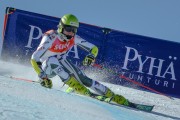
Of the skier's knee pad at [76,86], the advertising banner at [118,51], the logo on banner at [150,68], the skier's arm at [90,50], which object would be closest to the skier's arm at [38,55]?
Answer: the skier's knee pad at [76,86]

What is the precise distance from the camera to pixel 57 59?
771 centimetres

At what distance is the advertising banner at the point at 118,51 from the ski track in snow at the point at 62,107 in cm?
110

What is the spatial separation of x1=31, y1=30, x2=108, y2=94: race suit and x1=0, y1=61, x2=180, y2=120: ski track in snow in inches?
12.2

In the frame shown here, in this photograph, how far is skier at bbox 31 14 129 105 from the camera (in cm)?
741

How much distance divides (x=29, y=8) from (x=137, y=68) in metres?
8.22

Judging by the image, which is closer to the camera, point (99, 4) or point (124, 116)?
point (124, 116)

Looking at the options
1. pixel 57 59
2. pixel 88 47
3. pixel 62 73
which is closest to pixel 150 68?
pixel 88 47

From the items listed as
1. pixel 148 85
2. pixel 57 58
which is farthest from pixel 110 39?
pixel 57 58

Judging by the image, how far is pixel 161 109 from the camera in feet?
25.4

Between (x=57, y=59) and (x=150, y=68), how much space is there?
120 inches

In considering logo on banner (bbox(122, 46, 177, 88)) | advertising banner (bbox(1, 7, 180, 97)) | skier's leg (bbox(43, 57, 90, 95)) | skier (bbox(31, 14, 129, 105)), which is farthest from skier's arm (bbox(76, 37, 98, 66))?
logo on banner (bbox(122, 46, 177, 88))

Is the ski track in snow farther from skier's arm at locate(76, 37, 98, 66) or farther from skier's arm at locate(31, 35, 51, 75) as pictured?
skier's arm at locate(76, 37, 98, 66)

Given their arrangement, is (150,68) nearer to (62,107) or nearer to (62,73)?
(62,73)

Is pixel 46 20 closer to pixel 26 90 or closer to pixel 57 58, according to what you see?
pixel 57 58
